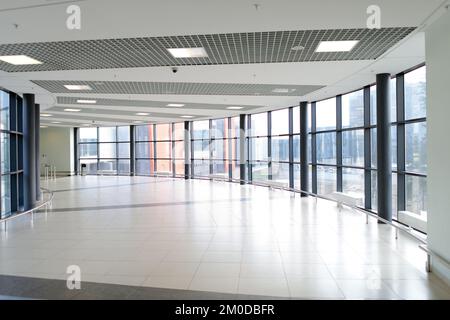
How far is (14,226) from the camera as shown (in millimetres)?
9172

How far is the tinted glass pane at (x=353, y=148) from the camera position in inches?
452

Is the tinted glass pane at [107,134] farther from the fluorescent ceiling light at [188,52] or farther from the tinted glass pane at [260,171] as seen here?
the fluorescent ceiling light at [188,52]

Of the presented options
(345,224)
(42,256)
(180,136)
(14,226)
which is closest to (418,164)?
(345,224)

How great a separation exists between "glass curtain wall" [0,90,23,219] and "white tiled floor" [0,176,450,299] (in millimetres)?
1401

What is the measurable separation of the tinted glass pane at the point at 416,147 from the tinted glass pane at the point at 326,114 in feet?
14.3

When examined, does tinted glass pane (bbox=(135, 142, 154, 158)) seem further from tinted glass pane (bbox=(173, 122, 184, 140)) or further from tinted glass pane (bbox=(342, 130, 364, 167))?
tinted glass pane (bbox=(342, 130, 364, 167))

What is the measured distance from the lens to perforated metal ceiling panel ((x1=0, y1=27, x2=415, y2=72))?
5871mm

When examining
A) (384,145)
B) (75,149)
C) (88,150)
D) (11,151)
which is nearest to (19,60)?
(11,151)

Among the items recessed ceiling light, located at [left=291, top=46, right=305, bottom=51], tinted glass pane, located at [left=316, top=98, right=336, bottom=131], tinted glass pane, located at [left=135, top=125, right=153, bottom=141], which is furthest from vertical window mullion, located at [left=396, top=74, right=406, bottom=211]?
tinted glass pane, located at [left=135, top=125, right=153, bottom=141]

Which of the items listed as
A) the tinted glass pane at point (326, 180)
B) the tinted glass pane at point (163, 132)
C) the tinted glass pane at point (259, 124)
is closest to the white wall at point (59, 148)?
the tinted glass pane at point (163, 132)

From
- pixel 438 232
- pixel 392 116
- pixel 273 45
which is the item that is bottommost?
pixel 438 232

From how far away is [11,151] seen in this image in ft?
37.7

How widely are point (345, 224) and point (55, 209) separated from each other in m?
9.01
